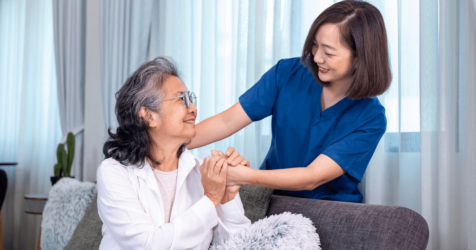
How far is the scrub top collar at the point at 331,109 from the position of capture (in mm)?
1548

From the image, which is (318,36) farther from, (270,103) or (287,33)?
(287,33)

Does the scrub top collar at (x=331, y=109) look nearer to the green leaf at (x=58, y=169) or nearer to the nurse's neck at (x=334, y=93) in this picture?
the nurse's neck at (x=334, y=93)

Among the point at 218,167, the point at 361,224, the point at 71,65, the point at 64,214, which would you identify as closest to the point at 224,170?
the point at 218,167

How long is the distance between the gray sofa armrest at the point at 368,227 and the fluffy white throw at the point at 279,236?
0.08 metres

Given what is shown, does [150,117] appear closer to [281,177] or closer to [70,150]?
[281,177]

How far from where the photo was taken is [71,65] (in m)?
3.54

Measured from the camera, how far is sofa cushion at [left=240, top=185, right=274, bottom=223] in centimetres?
153

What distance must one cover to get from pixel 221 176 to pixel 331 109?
581 millimetres

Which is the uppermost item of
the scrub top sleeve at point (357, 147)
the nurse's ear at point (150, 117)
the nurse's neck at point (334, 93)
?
the nurse's neck at point (334, 93)

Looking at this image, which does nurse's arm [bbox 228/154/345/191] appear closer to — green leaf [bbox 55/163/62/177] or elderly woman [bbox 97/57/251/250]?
elderly woman [bbox 97/57/251/250]

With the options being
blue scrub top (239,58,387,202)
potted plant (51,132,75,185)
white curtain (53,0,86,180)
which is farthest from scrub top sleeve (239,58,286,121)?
white curtain (53,0,86,180)

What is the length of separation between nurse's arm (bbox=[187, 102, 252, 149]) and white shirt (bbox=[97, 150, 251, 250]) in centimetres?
24

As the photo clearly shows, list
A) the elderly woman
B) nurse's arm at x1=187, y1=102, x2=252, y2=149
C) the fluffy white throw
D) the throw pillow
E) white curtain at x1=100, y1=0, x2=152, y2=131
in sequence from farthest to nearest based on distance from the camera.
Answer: white curtain at x1=100, y1=0, x2=152, y2=131 → the throw pillow → nurse's arm at x1=187, y1=102, x2=252, y2=149 → the elderly woman → the fluffy white throw

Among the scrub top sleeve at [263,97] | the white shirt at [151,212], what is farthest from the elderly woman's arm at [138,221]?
the scrub top sleeve at [263,97]
